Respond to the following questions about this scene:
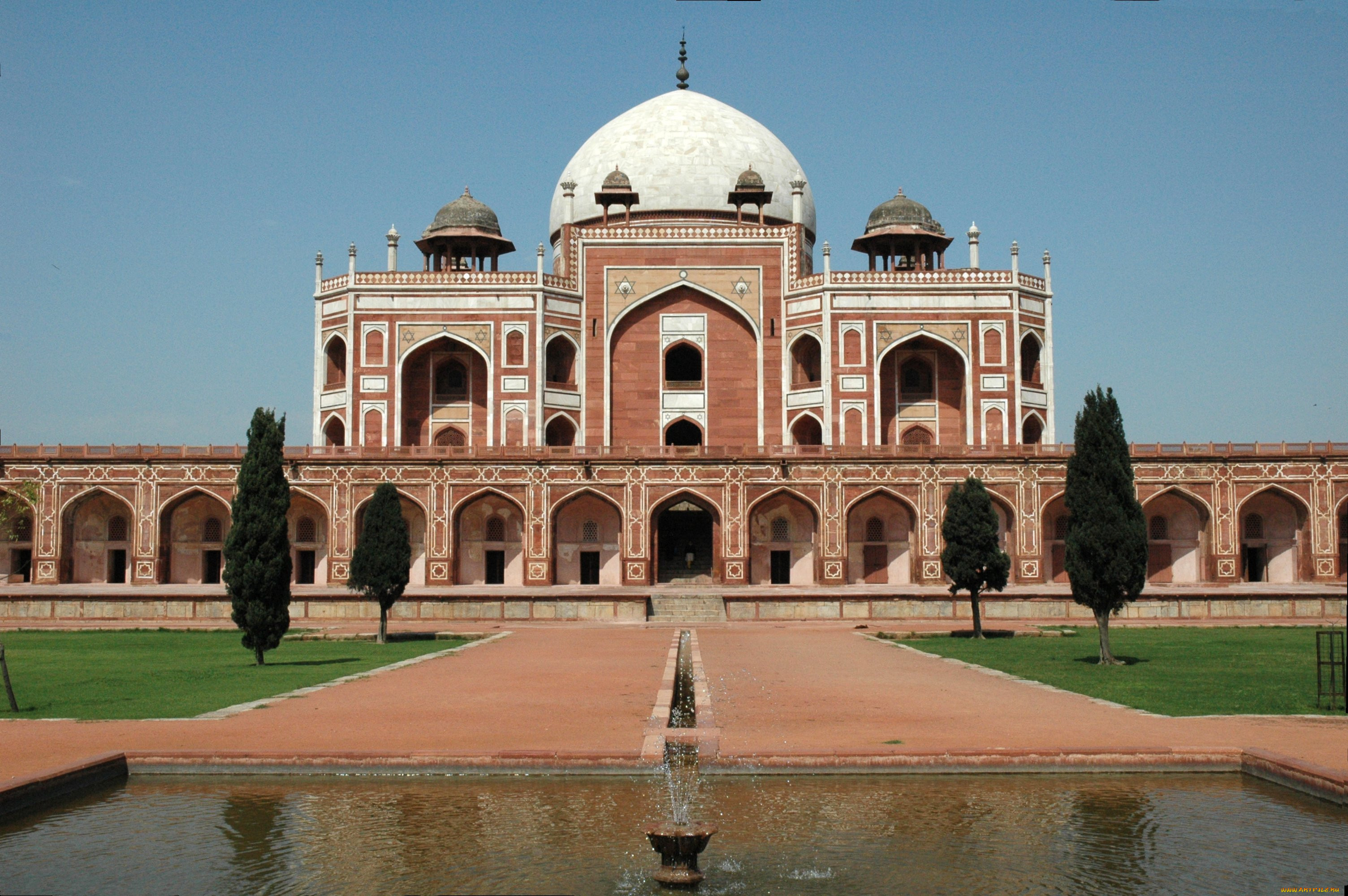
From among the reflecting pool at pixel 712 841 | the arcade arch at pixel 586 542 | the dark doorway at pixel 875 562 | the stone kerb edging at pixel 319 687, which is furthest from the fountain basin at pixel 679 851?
the dark doorway at pixel 875 562

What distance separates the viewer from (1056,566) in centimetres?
3102

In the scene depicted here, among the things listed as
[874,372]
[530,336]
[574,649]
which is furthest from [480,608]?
[874,372]

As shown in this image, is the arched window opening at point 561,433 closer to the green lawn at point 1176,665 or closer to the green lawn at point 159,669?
the green lawn at point 159,669

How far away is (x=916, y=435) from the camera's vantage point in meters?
34.8

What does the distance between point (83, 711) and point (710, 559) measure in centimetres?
2241

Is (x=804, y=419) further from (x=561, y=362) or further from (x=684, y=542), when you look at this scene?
(x=561, y=362)

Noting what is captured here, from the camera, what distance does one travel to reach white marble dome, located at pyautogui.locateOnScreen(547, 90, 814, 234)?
1534 inches

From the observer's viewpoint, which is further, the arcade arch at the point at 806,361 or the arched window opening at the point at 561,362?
the arched window opening at the point at 561,362

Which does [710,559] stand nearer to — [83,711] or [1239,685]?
[1239,685]

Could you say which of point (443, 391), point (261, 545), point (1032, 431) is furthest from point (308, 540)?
point (1032, 431)

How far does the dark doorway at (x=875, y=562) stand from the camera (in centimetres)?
3119

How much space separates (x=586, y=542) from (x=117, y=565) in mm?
11855

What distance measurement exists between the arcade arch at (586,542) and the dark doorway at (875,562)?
20.3 ft

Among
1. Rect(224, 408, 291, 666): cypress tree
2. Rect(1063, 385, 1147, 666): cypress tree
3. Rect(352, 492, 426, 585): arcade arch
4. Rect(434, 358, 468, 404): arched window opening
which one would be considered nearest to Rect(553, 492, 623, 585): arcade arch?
Rect(352, 492, 426, 585): arcade arch
